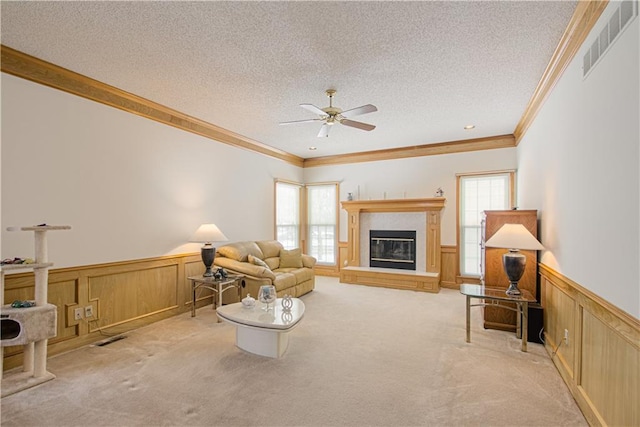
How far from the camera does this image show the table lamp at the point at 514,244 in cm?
330

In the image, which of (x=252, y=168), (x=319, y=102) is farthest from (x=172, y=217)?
(x=319, y=102)

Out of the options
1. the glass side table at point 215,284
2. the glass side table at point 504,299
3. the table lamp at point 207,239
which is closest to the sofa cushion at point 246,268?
the glass side table at point 215,284

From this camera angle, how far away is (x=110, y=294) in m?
3.62

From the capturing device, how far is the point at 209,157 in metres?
5.04

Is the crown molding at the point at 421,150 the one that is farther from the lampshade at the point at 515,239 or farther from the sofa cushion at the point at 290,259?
the lampshade at the point at 515,239

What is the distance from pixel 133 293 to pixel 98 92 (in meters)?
2.36

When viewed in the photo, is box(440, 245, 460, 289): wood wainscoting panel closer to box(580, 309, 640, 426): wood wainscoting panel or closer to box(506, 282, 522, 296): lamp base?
box(506, 282, 522, 296): lamp base

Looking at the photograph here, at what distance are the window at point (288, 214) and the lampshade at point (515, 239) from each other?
14.4 feet

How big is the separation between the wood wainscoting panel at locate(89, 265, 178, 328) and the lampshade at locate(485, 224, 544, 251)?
4090mm

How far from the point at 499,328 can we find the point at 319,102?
354cm

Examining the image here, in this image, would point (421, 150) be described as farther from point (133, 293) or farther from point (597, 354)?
point (133, 293)

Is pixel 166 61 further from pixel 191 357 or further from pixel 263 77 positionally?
pixel 191 357

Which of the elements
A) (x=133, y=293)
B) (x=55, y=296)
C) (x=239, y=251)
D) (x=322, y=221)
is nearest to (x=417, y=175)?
(x=322, y=221)

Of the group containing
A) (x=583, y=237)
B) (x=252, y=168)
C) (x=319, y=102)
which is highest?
(x=319, y=102)
